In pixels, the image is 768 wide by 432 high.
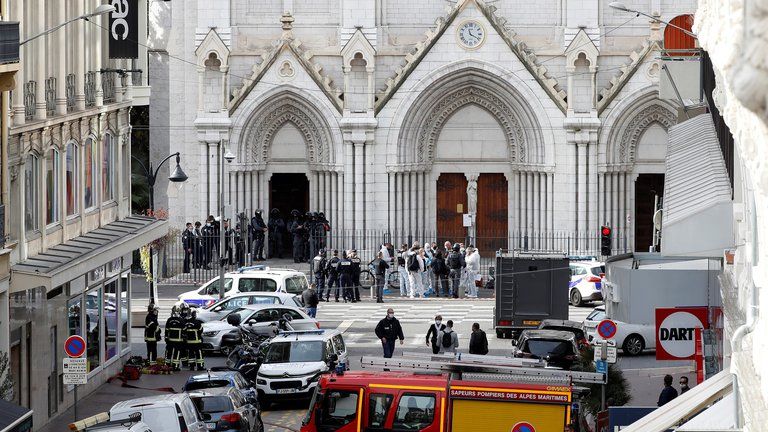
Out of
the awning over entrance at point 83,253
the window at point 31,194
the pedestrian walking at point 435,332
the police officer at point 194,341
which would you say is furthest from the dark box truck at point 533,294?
the window at point 31,194

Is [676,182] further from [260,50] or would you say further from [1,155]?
[260,50]

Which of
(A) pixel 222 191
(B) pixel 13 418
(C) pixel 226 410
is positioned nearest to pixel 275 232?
(A) pixel 222 191

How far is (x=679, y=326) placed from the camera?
2038cm

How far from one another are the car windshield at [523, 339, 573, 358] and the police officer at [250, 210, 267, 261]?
1981 cm

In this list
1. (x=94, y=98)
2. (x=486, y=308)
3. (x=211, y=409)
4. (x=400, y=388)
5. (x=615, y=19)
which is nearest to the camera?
(x=400, y=388)

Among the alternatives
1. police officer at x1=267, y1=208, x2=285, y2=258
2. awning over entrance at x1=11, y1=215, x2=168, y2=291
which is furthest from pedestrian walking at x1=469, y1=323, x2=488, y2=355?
police officer at x1=267, y1=208, x2=285, y2=258

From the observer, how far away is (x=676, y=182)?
1572 cm

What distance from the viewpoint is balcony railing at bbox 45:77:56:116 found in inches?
1028

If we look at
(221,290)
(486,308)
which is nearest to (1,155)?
(221,290)

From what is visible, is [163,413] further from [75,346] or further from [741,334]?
[741,334]

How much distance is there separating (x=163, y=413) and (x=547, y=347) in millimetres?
10319

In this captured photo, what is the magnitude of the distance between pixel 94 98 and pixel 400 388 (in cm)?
1218

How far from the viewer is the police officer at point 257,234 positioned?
1847 inches

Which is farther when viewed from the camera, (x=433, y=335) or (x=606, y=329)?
(x=433, y=335)
